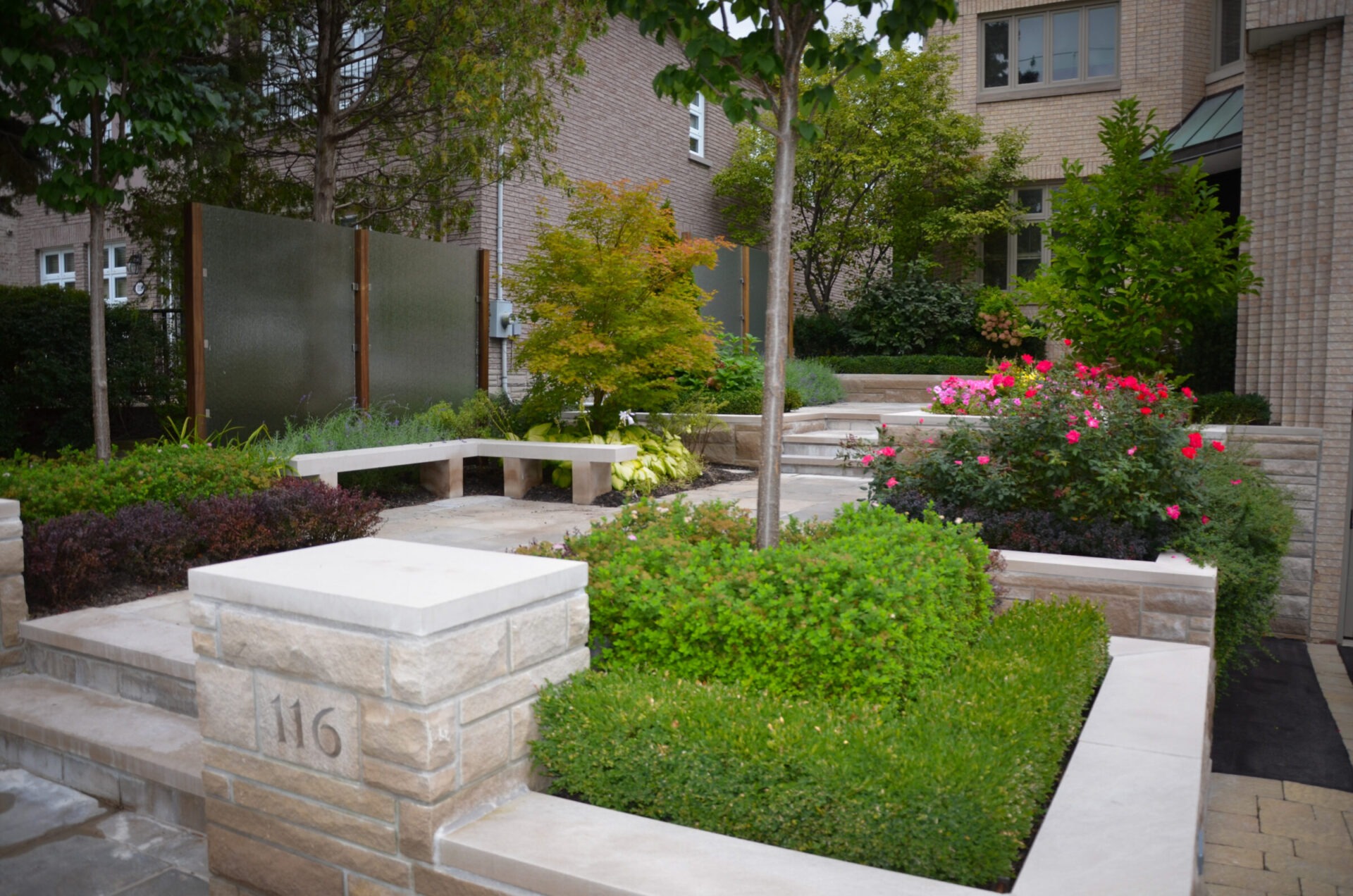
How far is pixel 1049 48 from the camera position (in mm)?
18203

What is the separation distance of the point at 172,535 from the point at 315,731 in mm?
3101

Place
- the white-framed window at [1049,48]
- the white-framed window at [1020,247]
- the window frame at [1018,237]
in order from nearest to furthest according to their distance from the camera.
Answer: the white-framed window at [1049,48] → the window frame at [1018,237] → the white-framed window at [1020,247]

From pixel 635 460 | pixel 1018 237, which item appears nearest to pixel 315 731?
pixel 635 460

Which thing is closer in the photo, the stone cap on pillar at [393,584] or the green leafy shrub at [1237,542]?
the stone cap on pillar at [393,584]

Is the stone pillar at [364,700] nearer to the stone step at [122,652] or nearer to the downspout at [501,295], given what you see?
the stone step at [122,652]

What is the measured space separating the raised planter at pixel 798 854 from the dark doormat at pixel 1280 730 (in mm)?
3800

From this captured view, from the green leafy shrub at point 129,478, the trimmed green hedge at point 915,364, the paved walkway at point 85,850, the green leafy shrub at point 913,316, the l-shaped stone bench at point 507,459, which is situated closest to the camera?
the paved walkway at point 85,850

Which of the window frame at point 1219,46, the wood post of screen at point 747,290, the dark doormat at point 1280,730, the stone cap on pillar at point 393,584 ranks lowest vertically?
the dark doormat at point 1280,730

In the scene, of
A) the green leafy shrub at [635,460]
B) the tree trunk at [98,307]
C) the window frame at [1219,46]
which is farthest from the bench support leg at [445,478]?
the window frame at [1219,46]

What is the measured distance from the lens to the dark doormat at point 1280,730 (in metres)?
6.10

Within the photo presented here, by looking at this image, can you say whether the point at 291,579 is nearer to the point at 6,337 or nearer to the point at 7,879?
the point at 7,879

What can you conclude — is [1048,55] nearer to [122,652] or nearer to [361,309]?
[361,309]

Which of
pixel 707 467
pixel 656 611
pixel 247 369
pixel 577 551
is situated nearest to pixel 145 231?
pixel 247 369

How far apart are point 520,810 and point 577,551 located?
1512 mm
